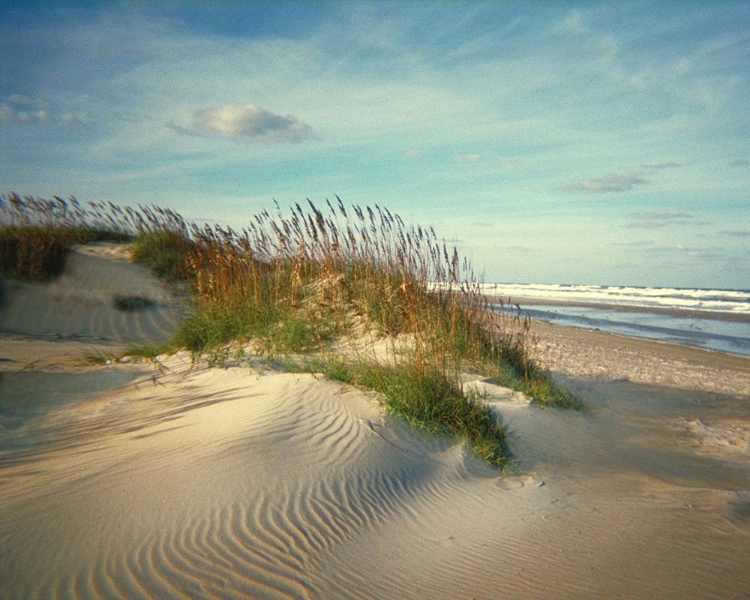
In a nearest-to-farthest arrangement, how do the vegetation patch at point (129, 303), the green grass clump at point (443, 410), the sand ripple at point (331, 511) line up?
the sand ripple at point (331, 511), the green grass clump at point (443, 410), the vegetation patch at point (129, 303)

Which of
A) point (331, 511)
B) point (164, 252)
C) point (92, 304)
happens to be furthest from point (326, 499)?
point (164, 252)

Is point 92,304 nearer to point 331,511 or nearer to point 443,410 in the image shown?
point 443,410

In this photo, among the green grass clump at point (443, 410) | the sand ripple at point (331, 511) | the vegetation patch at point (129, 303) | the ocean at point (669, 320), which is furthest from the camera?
the ocean at point (669, 320)

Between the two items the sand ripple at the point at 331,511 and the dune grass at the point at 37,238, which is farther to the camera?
the dune grass at the point at 37,238

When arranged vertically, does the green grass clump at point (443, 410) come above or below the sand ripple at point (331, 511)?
above

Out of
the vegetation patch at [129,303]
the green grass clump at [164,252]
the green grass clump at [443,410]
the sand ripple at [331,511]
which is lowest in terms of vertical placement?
the sand ripple at [331,511]

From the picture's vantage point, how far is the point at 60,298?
10.2 m

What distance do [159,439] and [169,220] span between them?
331 inches

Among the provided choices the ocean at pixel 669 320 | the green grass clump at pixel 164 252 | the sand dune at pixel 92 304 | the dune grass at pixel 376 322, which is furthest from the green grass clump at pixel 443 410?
the green grass clump at pixel 164 252

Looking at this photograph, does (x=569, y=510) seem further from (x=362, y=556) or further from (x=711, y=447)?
(x=711, y=447)

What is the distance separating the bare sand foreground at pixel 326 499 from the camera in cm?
254

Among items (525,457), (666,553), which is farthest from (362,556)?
(525,457)

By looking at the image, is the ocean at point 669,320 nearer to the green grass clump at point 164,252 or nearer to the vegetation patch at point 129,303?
the green grass clump at point 164,252

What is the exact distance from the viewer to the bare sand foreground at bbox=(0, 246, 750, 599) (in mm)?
2545
